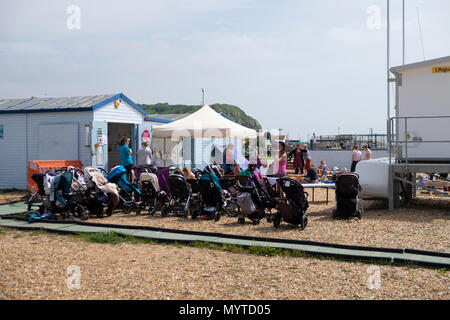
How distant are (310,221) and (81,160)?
8.18m

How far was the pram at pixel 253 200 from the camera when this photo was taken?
9086 millimetres

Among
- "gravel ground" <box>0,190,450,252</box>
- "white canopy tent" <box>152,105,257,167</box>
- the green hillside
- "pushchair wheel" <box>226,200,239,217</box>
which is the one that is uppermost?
the green hillside

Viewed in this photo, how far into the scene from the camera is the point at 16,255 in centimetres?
669

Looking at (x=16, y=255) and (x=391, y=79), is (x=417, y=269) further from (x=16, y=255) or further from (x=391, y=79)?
(x=391, y=79)

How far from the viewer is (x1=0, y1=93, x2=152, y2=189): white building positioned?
14.5 m

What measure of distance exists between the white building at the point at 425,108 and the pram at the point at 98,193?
6.65m

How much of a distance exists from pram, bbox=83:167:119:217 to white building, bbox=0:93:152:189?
13.9ft

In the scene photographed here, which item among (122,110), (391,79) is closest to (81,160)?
(122,110)

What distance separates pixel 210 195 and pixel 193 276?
13.9 feet

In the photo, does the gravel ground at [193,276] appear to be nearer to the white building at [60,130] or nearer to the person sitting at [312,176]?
the person sitting at [312,176]

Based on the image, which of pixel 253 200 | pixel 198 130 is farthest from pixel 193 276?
pixel 198 130

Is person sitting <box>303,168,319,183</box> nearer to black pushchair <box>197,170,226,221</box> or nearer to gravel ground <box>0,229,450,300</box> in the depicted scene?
black pushchair <box>197,170,226,221</box>

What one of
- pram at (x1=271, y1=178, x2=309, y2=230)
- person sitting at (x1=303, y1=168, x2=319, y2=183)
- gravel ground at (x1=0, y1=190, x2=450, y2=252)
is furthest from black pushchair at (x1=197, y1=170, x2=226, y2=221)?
person sitting at (x1=303, y1=168, x2=319, y2=183)

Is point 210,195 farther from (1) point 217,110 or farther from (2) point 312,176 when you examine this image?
(1) point 217,110
